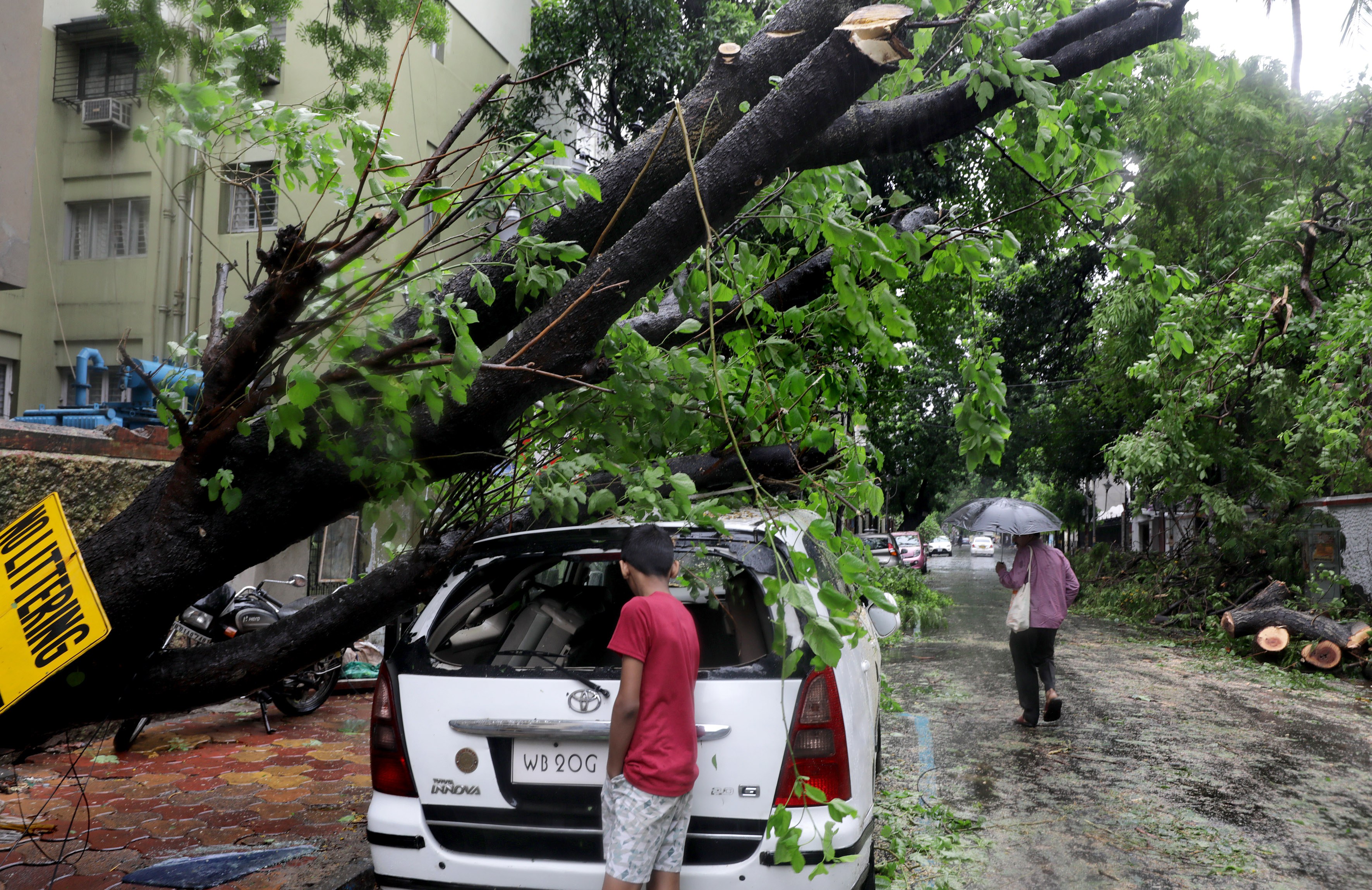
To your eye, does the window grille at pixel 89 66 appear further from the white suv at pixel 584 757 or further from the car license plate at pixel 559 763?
the car license plate at pixel 559 763

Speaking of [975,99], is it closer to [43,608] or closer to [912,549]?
[43,608]

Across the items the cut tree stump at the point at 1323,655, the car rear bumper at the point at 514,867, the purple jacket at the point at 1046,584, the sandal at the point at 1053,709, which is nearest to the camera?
the car rear bumper at the point at 514,867

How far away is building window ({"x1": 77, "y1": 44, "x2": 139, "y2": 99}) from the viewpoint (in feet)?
50.6

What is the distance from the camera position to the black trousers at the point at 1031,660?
7.97m

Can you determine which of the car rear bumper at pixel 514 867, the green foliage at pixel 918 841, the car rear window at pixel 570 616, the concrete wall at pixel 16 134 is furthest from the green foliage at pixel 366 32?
the car rear bumper at pixel 514 867

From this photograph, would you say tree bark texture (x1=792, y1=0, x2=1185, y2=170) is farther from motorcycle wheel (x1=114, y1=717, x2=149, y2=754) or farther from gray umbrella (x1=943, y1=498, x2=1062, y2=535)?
motorcycle wheel (x1=114, y1=717, x2=149, y2=754)

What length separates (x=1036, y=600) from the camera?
26.2ft

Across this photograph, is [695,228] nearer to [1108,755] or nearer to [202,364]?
[202,364]

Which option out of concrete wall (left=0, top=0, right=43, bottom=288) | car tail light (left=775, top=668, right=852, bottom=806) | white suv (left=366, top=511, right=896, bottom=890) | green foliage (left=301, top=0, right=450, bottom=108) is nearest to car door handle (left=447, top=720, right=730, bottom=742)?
white suv (left=366, top=511, right=896, bottom=890)

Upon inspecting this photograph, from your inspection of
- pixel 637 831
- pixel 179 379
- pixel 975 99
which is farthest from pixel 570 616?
pixel 975 99

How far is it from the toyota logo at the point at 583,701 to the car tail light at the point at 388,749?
0.63 m

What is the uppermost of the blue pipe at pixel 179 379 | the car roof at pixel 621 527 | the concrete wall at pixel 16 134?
the concrete wall at pixel 16 134

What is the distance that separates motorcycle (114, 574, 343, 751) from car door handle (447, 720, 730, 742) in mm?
4246

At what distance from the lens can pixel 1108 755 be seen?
23.1 ft
